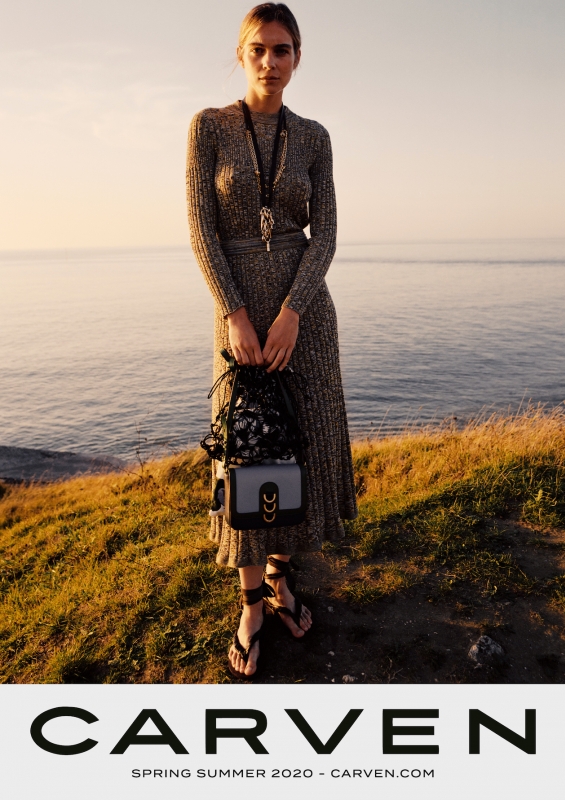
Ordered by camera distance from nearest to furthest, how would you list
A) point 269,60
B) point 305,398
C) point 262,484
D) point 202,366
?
point 262,484, point 269,60, point 305,398, point 202,366

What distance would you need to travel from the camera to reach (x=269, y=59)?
2631mm

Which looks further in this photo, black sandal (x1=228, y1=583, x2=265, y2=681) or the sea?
the sea

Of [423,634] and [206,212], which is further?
[423,634]

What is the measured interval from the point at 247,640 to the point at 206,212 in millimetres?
2397

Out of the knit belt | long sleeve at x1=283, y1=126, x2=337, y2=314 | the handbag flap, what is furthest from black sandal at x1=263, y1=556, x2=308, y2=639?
the knit belt

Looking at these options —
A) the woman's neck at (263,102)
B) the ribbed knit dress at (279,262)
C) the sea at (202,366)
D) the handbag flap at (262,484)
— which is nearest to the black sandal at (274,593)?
the ribbed knit dress at (279,262)

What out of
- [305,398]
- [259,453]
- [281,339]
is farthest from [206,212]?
[259,453]

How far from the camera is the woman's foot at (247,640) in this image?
294 centimetres

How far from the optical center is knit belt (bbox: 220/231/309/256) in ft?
9.16

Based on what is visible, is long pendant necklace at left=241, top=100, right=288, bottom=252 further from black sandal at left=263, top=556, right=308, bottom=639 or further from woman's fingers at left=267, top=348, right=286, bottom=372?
black sandal at left=263, top=556, right=308, bottom=639

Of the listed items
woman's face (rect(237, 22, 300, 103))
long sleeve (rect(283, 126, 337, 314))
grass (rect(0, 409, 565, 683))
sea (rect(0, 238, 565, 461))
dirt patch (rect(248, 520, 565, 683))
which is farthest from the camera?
sea (rect(0, 238, 565, 461))

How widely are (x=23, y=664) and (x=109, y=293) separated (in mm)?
52557

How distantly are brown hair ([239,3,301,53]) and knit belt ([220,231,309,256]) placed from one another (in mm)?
986

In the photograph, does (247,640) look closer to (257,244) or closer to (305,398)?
(305,398)
